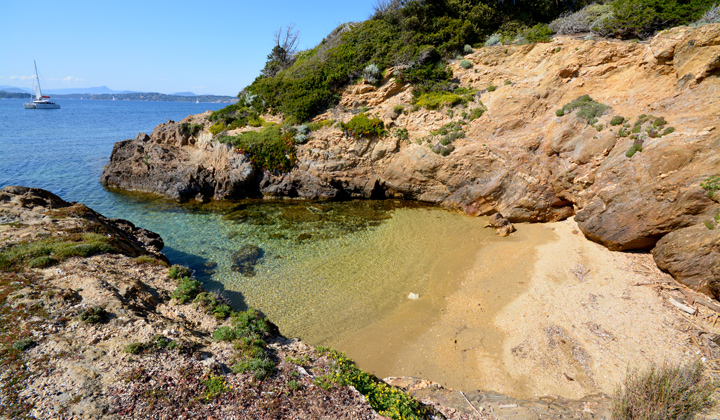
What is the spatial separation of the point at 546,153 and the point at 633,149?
4.16 meters

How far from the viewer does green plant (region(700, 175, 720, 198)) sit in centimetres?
1070

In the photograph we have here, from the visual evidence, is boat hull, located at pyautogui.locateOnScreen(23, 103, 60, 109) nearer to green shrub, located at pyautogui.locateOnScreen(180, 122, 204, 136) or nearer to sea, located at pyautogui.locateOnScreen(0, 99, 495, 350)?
sea, located at pyautogui.locateOnScreen(0, 99, 495, 350)

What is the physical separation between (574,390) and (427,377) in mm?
3767

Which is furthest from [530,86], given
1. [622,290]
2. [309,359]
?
[309,359]

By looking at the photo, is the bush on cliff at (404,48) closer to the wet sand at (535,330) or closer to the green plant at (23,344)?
the wet sand at (535,330)

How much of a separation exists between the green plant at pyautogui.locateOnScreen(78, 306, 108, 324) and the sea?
4195 mm

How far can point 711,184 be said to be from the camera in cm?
1088

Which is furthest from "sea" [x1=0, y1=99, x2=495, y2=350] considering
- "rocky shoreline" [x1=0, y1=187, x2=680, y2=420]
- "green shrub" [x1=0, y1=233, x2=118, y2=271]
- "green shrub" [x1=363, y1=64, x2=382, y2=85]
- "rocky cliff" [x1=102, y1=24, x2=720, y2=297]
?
"green shrub" [x1=363, y1=64, x2=382, y2=85]

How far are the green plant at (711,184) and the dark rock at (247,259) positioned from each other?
17224mm

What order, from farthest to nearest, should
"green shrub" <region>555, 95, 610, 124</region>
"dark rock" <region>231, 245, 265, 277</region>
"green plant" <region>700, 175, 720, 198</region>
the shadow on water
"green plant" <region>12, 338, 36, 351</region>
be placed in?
"green shrub" <region>555, 95, 610, 124</region> < "dark rock" <region>231, 245, 265, 277</region> < the shadow on water < "green plant" <region>700, 175, 720, 198</region> < "green plant" <region>12, 338, 36, 351</region>

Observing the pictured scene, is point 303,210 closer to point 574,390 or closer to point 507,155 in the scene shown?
point 507,155

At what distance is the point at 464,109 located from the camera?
21.1 m

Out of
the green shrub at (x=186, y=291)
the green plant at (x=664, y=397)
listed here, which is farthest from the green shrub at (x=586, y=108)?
the green shrub at (x=186, y=291)

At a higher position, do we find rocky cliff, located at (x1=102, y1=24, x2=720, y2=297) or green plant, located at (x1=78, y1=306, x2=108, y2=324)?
rocky cliff, located at (x1=102, y1=24, x2=720, y2=297)
